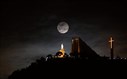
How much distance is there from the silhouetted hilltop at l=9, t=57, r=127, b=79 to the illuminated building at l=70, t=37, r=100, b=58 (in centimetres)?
883

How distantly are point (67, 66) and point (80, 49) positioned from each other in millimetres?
14890

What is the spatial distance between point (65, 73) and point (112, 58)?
39.2 feet

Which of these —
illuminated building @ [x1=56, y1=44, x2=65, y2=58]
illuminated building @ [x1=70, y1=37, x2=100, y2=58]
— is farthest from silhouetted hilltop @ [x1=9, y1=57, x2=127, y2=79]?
illuminated building @ [x1=70, y1=37, x2=100, y2=58]

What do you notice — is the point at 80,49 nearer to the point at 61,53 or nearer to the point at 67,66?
the point at 61,53

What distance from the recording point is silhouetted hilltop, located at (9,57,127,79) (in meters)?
60.8

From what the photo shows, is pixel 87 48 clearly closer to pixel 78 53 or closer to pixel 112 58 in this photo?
pixel 78 53

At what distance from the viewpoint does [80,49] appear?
77.1 metres

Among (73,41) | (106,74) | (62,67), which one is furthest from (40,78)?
(73,41)

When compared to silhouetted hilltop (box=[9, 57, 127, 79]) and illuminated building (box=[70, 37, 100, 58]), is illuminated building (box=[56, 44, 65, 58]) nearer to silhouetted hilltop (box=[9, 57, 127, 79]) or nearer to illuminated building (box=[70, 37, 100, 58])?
illuminated building (box=[70, 37, 100, 58])

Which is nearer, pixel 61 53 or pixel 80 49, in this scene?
pixel 61 53

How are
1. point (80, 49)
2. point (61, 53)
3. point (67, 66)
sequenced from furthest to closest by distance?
1. point (80, 49)
2. point (61, 53)
3. point (67, 66)

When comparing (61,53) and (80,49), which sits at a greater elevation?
(80,49)

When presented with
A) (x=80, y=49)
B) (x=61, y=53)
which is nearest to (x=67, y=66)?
(x=61, y=53)

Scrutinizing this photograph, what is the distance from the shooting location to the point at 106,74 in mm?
57312
